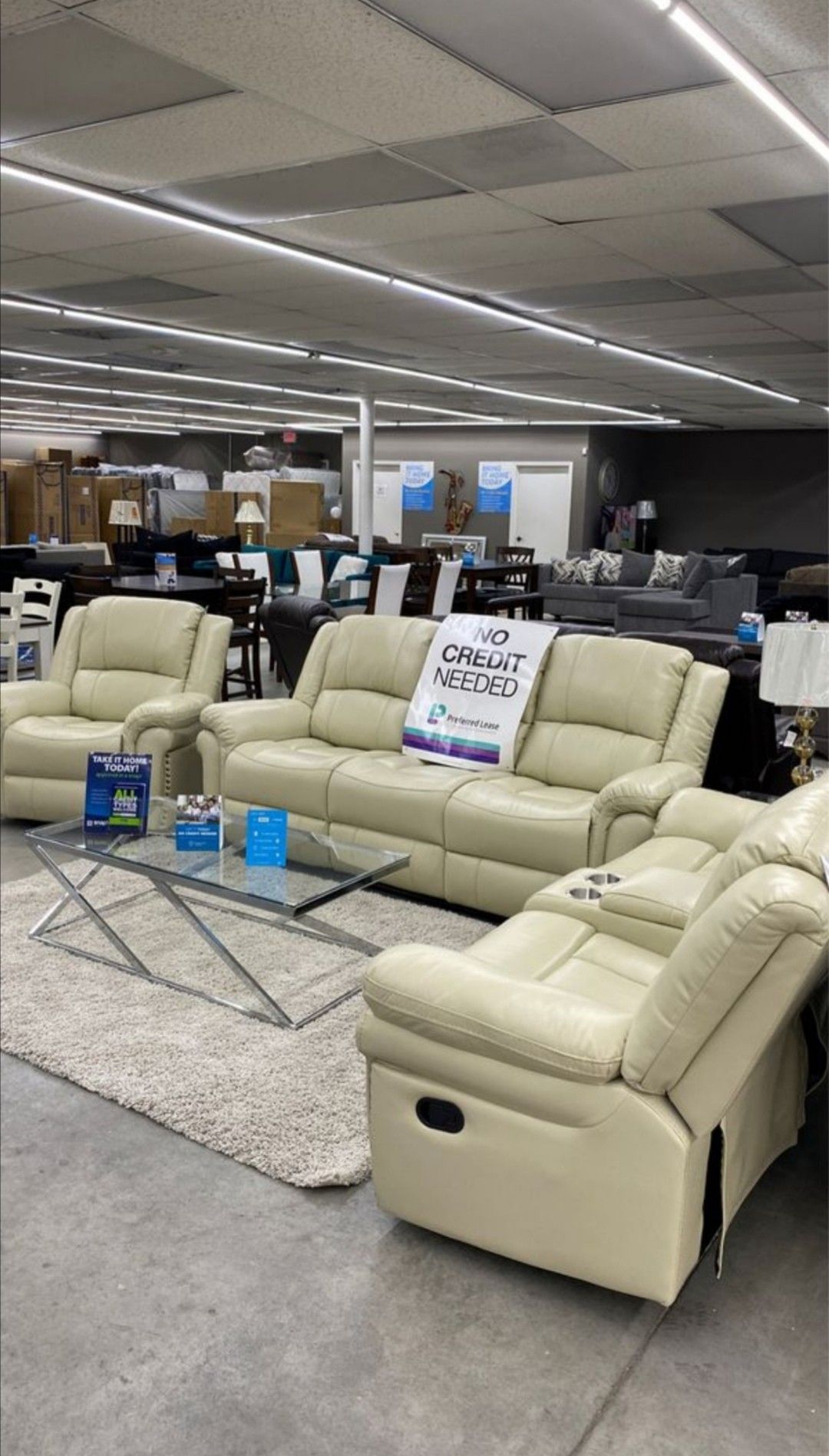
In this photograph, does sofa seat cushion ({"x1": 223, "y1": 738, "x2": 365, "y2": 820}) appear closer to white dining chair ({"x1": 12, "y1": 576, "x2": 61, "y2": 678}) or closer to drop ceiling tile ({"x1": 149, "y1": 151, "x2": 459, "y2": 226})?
drop ceiling tile ({"x1": 149, "y1": 151, "x2": 459, "y2": 226})

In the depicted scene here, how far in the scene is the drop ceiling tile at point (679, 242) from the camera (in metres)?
4.80

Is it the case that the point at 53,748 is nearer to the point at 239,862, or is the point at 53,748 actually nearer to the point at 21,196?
the point at 239,862

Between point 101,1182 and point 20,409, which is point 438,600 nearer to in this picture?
point 101,1182

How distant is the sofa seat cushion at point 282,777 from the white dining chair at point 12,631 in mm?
2197

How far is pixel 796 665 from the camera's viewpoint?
3252mm

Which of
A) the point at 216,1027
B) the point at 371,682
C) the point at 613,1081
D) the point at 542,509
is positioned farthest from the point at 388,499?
the point at 613,1081

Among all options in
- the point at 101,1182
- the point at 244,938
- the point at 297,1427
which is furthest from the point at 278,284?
the point at 297,1427

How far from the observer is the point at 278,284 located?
21.5ft

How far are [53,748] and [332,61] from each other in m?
2.87

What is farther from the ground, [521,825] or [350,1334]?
[521,825]

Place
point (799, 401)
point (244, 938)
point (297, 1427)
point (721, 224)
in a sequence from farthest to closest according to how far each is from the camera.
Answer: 1. point (799, 401)
2. point (721, 224)
3. point (244, 938)
4. point (297, 1427)

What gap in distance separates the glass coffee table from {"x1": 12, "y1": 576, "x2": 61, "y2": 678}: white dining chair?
3.39m

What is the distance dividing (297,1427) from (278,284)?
6.11 meters

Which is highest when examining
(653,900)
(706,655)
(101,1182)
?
(706,655)
